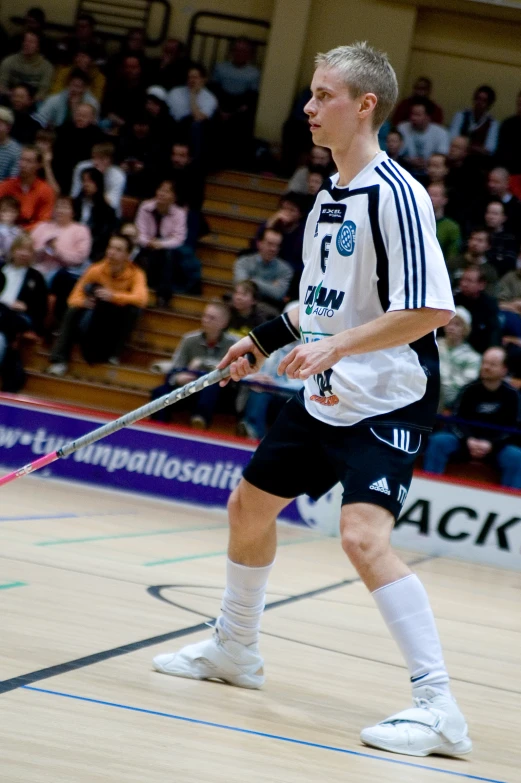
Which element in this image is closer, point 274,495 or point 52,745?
point 52,745

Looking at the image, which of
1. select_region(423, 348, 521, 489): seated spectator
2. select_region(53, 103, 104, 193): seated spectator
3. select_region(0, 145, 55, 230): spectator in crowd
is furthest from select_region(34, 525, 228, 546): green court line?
select_region(53, 103, 104, 193): seated spectator

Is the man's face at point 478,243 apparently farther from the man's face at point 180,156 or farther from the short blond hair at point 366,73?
the short blond hair at point 366,73

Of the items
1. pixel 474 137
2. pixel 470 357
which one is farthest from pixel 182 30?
pixel 470 357

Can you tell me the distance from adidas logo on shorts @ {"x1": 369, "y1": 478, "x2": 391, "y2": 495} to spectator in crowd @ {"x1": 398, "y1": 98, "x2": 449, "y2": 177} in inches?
365

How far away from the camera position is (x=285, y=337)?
3.47 meters

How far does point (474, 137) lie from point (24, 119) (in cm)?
488

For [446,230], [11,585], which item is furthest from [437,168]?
[11,585]

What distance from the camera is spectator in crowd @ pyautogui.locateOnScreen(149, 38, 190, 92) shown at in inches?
502

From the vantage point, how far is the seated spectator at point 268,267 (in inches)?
386

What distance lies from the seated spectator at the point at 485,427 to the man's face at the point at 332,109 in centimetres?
531

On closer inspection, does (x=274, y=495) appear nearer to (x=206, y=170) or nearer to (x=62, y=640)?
(x=62, y=640)

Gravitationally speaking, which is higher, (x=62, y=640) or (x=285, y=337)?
(x=285, y=337)

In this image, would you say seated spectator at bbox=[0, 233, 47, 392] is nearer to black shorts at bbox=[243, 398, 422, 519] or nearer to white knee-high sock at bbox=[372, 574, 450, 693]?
black shorts at bbox=[243, 398, 422, 519]

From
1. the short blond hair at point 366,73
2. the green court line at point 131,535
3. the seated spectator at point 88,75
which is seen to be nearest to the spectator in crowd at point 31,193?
the seated spectator at point 88,75
